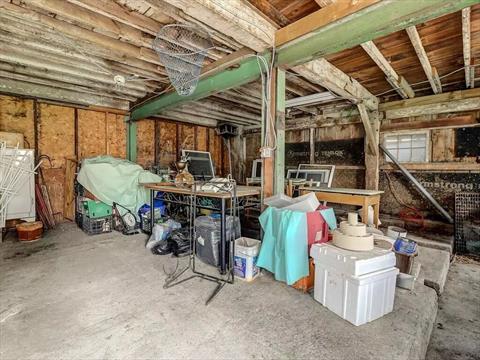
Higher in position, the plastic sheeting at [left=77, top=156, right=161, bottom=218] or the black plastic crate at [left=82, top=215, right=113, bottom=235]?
the plastic sheeting at [left=77, top=156, right=161, bottom=218]

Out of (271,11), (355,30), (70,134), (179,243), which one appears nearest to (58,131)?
(70,134)

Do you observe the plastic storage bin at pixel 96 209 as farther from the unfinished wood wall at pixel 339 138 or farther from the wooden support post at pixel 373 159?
the wooden support post at pixel 373 159

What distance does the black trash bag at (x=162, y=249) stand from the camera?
279 cm

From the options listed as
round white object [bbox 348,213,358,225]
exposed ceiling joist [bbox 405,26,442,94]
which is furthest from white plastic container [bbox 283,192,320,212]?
exposed ceiling joist [bbox 405,26,442,94]

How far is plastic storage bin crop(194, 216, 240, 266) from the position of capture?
241 centimetres

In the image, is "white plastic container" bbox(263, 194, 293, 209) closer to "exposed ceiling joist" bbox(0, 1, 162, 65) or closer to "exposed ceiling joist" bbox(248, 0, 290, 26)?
"exposed ceiling joist" bbox(248, 0, 290, 26)

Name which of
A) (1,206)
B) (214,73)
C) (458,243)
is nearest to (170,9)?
(214,73)

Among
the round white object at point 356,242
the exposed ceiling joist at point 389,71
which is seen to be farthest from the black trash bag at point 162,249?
the exposed ceiling joist at point 389,71

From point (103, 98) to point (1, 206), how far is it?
233 centimetres

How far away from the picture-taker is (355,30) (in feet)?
5.86

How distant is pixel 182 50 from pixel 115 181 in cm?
222

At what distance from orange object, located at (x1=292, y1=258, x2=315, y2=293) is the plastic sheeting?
275 cm

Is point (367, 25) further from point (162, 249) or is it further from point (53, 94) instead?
point (53, 94)

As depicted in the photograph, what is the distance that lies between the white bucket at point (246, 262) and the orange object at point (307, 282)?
0.37 meters
